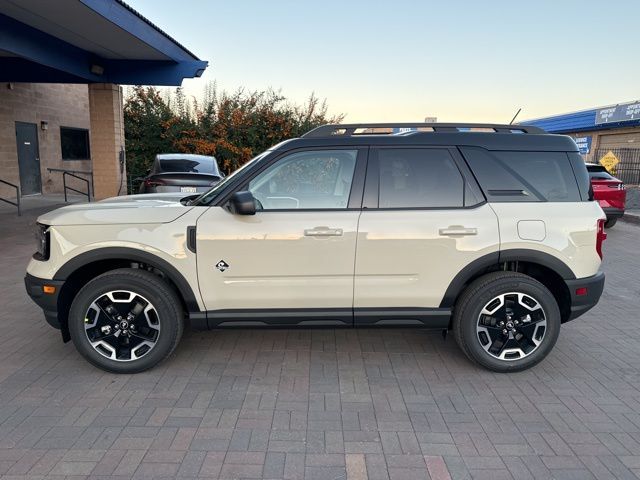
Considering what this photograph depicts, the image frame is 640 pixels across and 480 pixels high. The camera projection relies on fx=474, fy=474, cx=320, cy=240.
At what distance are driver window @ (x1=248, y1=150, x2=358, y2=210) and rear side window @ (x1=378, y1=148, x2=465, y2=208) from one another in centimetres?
27

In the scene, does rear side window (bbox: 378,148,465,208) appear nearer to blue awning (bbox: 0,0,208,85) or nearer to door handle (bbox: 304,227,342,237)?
door handle (bbox: 304,227,342,237)

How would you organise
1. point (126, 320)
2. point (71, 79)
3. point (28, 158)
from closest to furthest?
1. point (126, 320)
2. point (71, 79)
3. point (28, 158)

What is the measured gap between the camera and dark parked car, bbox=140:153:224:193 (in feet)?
27.2

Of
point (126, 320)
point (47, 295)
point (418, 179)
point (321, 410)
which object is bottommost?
point (321, 410)

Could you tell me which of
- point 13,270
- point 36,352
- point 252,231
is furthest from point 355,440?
point 13,270

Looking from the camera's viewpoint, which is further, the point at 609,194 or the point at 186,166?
the point at 609,194

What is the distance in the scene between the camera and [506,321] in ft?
12.4

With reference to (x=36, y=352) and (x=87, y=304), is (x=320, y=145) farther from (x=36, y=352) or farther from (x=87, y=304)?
(x=36, y=352)

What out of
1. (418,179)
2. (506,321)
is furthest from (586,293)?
(418,179)

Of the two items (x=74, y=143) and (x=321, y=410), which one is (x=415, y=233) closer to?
(x=321, y=410)

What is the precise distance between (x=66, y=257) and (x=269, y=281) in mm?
1549

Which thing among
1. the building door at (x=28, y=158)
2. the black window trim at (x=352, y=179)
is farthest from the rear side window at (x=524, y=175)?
the building door at (x=28, y=158)

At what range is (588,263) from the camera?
147 inches

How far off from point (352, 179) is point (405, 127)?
2.56 feet
